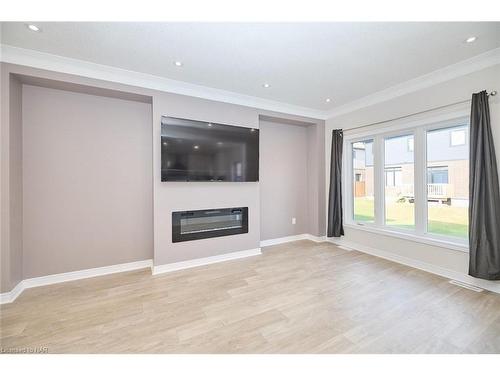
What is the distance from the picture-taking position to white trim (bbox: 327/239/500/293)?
247cm

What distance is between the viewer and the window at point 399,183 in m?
3.41

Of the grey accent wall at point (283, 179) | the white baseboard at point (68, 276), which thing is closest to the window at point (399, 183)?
the grey accent wall at point (283, 179)

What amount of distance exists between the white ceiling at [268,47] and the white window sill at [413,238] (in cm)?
235

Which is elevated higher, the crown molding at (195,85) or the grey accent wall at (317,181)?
the crown molding at (195,85)

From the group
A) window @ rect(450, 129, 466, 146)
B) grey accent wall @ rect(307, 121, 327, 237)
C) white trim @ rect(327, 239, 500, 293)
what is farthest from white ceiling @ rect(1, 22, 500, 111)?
white trim @ rect(327, 239, 500, 293)

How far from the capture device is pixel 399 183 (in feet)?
11.7

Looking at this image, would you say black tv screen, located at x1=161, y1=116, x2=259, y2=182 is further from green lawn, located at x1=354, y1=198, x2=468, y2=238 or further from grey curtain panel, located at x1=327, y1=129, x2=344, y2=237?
green lawn, located at x1=354, y1=198, x2=468, y2=238

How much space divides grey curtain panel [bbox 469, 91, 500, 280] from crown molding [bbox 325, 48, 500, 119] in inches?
14.7

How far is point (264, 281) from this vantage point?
2758 millimetres

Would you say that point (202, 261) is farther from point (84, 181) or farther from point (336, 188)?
point (336, 188)

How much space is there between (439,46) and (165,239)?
163 inches

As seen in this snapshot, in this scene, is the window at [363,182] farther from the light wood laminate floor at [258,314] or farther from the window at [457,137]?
the light wood laminate floor at [258,314]
